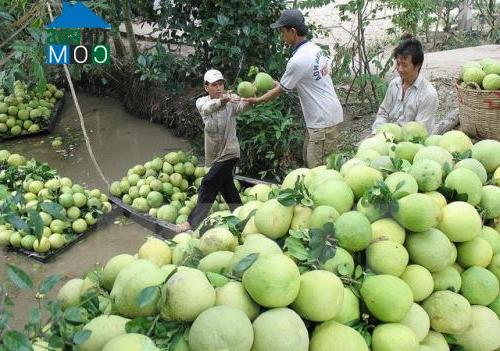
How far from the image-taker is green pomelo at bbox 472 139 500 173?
226 cm

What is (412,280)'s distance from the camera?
5.61 feet

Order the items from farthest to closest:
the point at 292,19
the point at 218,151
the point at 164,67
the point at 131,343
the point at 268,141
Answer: the point at 164,67, the point at 268,141, the point at 218,151, the point at 292,19, the point at 131,343

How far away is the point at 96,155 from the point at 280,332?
5.38 metres

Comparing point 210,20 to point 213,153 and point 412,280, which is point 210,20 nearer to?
point 213,153

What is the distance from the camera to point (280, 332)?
Result: 1.35 m

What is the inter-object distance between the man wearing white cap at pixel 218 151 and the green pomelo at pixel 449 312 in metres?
2.44

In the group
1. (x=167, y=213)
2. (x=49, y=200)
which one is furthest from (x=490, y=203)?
(x=49, y=200)

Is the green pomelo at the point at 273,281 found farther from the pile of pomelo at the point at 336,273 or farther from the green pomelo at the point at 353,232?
the green pomelo at the point at 353,232

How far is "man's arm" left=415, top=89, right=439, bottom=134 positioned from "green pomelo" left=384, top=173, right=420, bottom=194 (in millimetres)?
1801

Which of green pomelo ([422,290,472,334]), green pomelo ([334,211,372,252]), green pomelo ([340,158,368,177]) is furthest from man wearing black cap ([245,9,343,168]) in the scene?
green pomelo ([422,290,472,334])

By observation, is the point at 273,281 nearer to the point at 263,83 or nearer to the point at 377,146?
the point at 377,146

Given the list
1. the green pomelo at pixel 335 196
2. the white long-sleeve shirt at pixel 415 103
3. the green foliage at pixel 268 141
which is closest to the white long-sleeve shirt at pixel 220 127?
the green foliage at pixel 268 141

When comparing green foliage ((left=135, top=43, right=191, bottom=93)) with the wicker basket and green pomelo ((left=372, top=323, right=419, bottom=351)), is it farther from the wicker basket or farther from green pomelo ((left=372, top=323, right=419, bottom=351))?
green pomelo ((left=372, top=323, right=419, bottom=351))

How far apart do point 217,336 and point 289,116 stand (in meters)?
3.93
